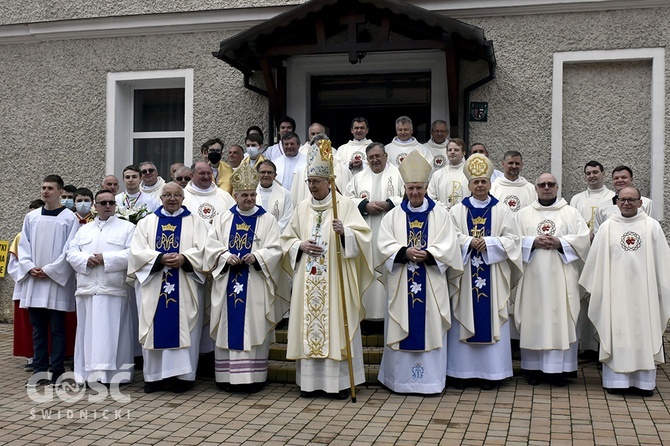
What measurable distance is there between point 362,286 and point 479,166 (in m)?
1.70

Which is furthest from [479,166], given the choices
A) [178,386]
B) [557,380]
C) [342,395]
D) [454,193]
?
[178,386]

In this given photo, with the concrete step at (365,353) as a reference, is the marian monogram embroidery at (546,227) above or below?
above

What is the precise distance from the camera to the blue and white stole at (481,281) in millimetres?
7625

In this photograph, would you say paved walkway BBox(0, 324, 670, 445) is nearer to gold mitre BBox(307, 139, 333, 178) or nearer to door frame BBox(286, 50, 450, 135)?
gold mitre BBox(307, 139, 333, 178)

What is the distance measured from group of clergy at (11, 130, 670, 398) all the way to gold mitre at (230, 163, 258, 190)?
1.4 inches

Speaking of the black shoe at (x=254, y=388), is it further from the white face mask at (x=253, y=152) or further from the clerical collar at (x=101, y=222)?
the white face mask at (x=253, y=152)

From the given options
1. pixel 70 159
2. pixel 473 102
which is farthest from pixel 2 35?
pixel 473 102

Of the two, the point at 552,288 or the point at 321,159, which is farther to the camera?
the point at 552,288

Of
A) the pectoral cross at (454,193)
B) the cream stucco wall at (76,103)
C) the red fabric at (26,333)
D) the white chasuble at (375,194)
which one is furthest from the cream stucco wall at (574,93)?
the red fabric at (26,333)

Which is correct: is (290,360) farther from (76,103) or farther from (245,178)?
(76,103)

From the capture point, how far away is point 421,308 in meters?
7.46

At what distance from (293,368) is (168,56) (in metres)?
5.83

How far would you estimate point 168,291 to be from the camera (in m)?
7.73

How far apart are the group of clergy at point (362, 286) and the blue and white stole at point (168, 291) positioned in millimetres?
11
